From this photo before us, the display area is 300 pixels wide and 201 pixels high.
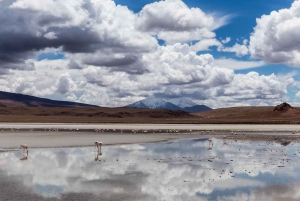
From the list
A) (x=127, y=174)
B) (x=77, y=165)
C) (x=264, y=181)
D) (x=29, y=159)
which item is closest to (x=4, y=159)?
(x=29, y=159)

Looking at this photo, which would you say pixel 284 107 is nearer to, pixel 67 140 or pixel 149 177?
pixel 67 140

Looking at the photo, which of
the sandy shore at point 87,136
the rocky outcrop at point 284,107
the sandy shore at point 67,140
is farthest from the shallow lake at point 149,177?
the rocky outcrop at point 284,107

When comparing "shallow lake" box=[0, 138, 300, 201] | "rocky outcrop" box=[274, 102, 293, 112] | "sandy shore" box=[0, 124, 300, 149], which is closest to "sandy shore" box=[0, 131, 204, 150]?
"sandy shore" box=[0, 124, 300, 149]

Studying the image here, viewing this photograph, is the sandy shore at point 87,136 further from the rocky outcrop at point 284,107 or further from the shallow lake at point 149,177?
the rocky outcrop at point 284,107

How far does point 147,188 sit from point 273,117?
138223mm

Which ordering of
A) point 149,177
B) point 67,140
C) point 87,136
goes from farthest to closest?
point 87,136 < point 67,140 < point 149,177

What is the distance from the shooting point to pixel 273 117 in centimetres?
14462

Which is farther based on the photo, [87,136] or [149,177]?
[87,136]

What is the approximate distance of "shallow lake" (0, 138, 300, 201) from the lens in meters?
15.2

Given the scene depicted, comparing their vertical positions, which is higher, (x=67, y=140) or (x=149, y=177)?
(x=67, y=140)

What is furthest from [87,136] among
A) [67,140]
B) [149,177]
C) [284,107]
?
[284,107]

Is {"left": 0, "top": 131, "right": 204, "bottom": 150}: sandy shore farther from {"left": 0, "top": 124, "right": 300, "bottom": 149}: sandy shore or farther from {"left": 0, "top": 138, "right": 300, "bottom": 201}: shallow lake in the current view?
{"left": 0, "top": 138, "right": 300, "bottom": 201}: shallow lake

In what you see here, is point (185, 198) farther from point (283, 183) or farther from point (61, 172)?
point (61, 172)

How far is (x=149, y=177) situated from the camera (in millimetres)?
19031
